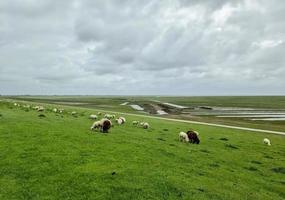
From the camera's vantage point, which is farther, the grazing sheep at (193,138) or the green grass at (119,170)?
the grazing sheep at (193,138)

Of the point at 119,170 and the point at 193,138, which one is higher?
the point at 119,170

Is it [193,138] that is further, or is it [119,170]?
[193,138]

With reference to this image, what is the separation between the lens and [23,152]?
1920cm

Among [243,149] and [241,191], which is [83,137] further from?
[243,149]

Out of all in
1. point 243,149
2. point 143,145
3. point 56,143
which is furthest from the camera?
point 243,149

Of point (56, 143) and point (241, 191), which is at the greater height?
point (56, 143)

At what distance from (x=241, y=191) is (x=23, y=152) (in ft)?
39.9

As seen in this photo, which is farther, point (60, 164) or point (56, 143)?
point (56, 143)

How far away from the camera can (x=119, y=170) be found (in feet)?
53.7

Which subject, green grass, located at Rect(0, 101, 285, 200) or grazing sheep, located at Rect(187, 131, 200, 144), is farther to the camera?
grazing sheep, located at Rect(187, 131, 200, 144)

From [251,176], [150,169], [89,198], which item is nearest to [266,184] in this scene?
[251,176]

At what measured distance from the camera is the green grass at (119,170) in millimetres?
13969

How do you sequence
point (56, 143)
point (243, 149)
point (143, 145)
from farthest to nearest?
point (243, 149) → point (143, 145) → point (56, 143)

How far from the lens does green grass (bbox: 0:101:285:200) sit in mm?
13969
